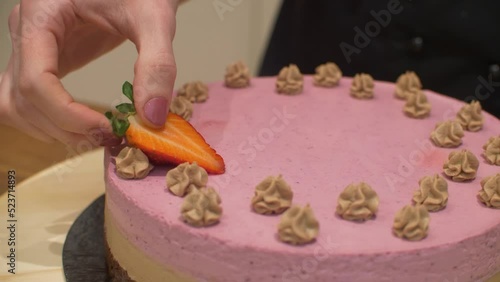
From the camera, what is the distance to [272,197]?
1365 mm

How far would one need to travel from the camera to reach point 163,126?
5.15ft

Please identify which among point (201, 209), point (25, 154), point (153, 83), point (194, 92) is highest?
point (153, 83)

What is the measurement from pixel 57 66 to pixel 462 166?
891mm

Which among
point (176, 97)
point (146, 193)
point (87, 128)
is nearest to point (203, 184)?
point (146, 193)

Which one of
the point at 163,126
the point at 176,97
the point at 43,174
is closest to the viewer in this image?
the point at 163,126

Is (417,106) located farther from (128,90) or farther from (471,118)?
(128,90)

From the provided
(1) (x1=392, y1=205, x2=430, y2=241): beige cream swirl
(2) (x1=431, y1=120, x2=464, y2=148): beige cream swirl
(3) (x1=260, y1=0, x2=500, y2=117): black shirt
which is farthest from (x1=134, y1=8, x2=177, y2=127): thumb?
(3) (x1=260, y1=0, x2=500, y2=117): black shirt

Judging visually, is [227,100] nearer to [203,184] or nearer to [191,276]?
[203,184]

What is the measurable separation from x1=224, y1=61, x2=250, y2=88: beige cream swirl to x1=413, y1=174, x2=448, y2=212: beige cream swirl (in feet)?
2.52

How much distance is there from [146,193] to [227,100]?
0.58m

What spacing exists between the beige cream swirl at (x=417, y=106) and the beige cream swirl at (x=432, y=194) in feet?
1.61

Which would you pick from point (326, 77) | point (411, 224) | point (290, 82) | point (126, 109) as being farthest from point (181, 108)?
point (411, 224)

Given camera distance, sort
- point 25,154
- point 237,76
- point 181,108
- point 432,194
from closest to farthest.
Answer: point 432,194
point 181,108
point 237,76
point 25,154

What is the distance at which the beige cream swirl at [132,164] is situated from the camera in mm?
1513
